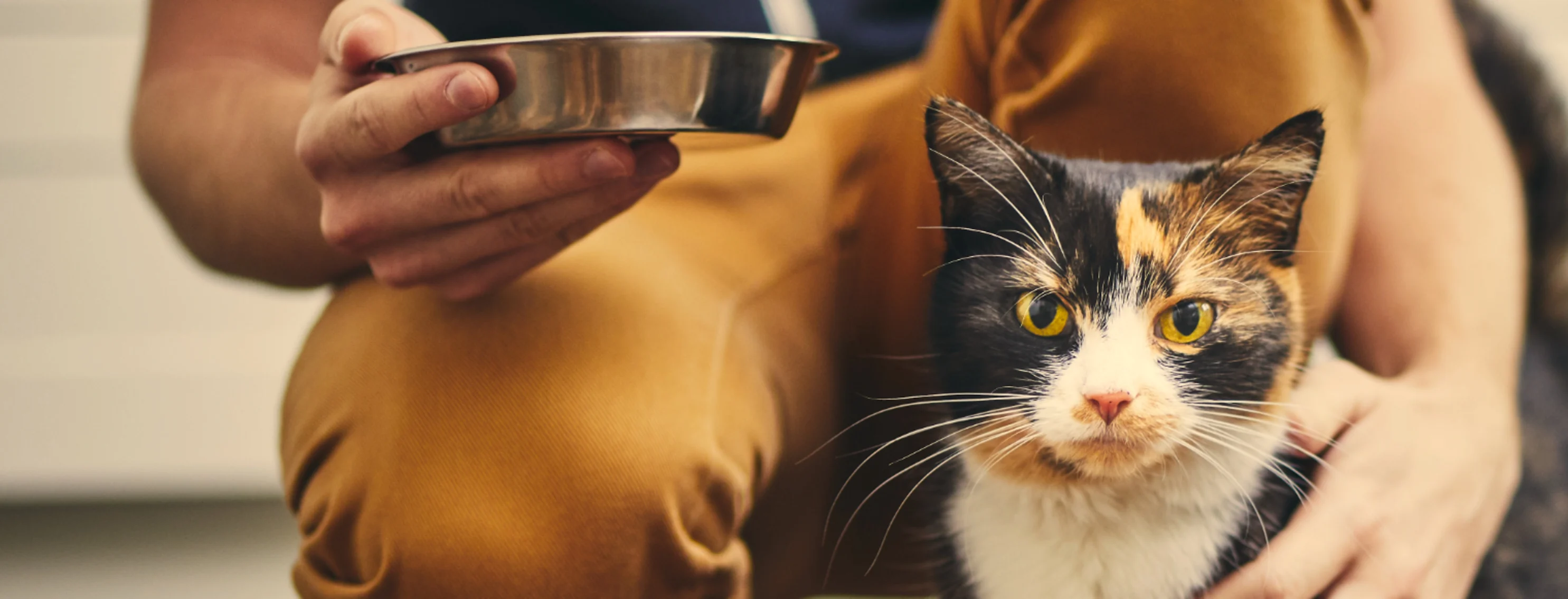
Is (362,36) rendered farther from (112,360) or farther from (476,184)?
(112,360)

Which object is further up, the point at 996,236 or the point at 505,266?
the point at 996,236

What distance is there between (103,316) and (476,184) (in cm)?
97

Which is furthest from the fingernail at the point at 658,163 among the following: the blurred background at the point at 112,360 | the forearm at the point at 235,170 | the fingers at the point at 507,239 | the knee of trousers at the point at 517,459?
the blurred background at the point at 112,360

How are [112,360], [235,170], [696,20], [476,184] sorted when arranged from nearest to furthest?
1. [476,184]
2. [235,170]
3. [696,20]
4. [112,360]

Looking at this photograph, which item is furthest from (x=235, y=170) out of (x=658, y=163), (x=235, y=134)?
(x=658, y=163)

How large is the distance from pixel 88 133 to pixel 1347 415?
3.74ft

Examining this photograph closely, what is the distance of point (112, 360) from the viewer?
1.09 meters

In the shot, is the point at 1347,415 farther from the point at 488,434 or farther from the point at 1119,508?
the point at 488,434

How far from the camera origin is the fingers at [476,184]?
38 centimetres

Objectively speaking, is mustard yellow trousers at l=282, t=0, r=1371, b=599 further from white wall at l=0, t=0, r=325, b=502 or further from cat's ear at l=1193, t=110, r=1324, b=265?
white wall at l=0, t=0, r=325, b=502

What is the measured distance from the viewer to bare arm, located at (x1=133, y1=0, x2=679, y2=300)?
379mm

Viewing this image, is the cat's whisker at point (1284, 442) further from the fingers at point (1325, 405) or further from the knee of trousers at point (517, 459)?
the knee of trousers at point (517, 459)

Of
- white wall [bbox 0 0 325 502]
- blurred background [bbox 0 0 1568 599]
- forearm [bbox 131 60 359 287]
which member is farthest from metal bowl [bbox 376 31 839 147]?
white wall [bbox 0 0 325 502]

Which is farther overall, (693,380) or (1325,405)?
(693,380)
